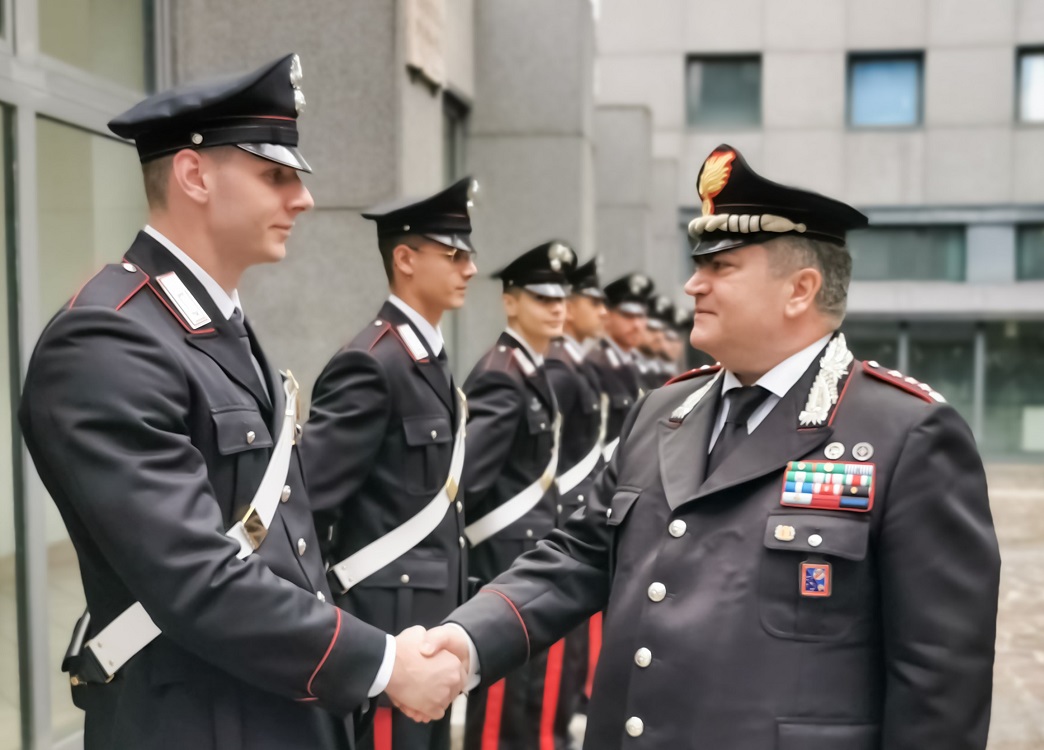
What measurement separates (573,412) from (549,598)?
361 cm

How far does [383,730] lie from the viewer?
4.09 meters

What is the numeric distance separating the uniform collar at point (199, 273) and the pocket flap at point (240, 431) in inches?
9.0

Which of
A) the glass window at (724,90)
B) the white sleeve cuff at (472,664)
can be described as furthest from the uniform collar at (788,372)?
the glass window at (724,90)

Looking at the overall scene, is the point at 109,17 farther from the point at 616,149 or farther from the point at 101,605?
the point at 616,149

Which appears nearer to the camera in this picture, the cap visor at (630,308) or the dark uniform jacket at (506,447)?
the dark uniform jacket at (506,447)

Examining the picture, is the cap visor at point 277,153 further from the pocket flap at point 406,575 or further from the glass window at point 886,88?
the glass window at point 886,88

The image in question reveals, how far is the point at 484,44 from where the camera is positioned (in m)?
10.1

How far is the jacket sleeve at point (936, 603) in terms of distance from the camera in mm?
2217

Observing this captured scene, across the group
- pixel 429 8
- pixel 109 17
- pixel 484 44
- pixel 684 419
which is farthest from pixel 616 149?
pixel 684 419

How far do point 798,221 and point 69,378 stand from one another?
4.78 feet

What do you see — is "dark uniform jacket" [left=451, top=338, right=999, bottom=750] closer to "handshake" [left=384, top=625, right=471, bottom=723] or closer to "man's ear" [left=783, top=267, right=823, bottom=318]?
"man's ear" [left=783, top=267, right=823, bottom=318]

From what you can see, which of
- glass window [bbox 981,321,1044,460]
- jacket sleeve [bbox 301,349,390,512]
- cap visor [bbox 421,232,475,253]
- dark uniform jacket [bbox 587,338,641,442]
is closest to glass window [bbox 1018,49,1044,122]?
glass window [bbox 981,321,1044,460]

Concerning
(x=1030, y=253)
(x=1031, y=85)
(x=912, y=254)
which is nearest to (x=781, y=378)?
(x=912, y=254)

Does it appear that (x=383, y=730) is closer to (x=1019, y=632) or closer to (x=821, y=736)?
(x=821, y=736)
